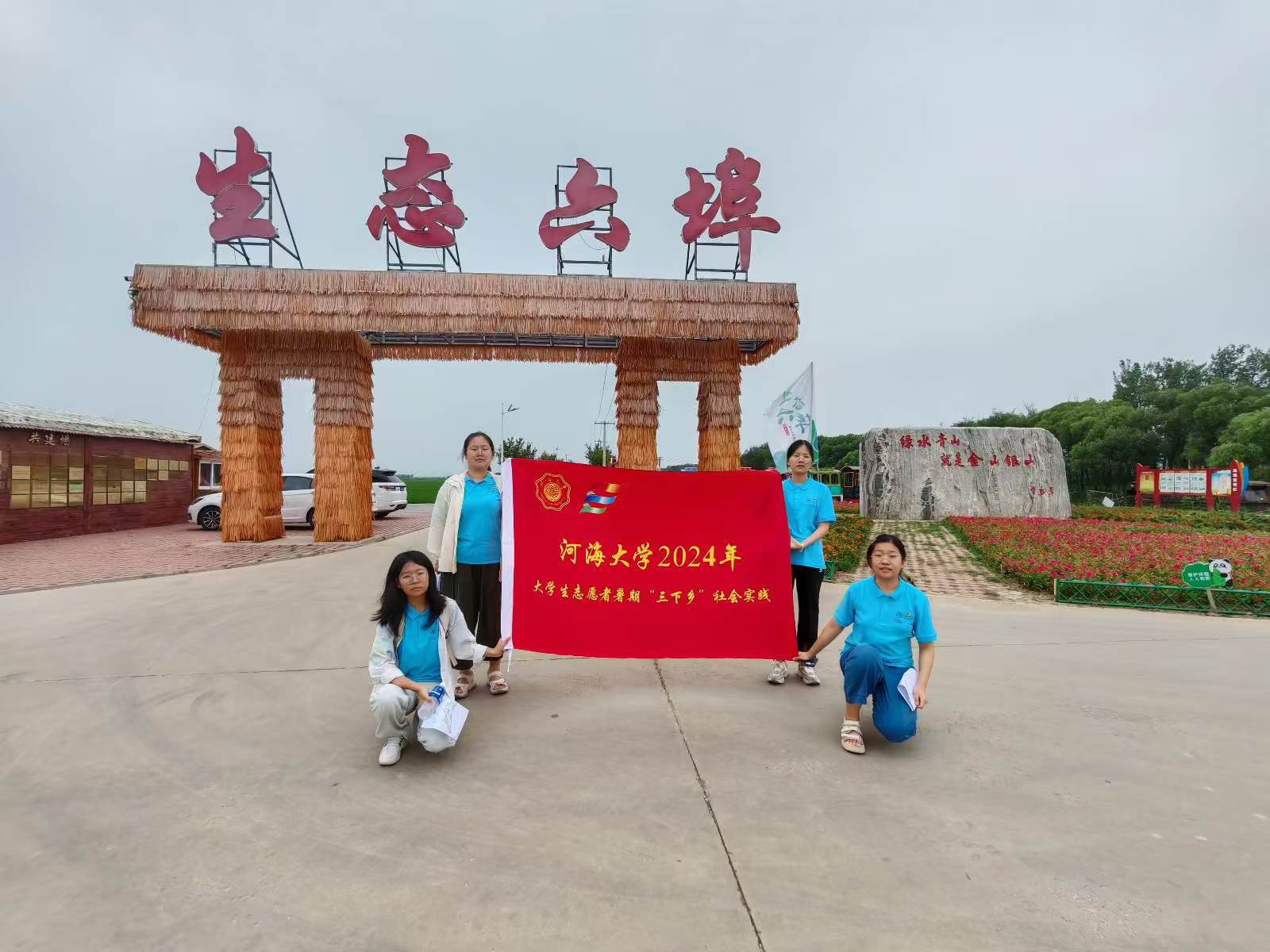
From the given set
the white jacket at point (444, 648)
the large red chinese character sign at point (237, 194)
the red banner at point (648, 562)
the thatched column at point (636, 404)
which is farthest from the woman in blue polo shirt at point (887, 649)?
the large red chinese character sign at point (237, 194)

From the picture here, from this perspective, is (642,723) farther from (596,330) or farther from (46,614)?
(596,330)

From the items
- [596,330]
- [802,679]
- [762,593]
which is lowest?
[802,679]

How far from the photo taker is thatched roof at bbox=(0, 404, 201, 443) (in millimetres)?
10859

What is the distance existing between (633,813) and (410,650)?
49.4 inches

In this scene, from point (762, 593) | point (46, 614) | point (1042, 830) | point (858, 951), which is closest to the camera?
point (858, 951)

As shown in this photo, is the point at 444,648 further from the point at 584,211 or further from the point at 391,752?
the point at 584,211

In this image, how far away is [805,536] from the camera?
3.90 metres

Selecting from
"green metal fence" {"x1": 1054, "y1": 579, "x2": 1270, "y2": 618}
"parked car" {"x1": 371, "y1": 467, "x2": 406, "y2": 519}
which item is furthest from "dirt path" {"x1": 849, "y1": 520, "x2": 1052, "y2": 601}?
"parked car" {"x1": 371, "y1": 467, "x2": 406, "y2": 519}

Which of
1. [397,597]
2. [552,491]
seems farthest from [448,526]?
[397,597]

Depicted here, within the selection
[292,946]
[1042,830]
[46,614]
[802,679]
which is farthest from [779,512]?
[46,614]

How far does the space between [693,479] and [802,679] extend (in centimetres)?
143

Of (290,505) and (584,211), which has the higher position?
(584,211)

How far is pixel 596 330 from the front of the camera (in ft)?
31.1

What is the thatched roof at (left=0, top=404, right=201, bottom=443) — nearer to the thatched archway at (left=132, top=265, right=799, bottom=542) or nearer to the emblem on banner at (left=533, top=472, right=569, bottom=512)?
the thatched archway at (left=132, top=265, right=799, bottom=542)
